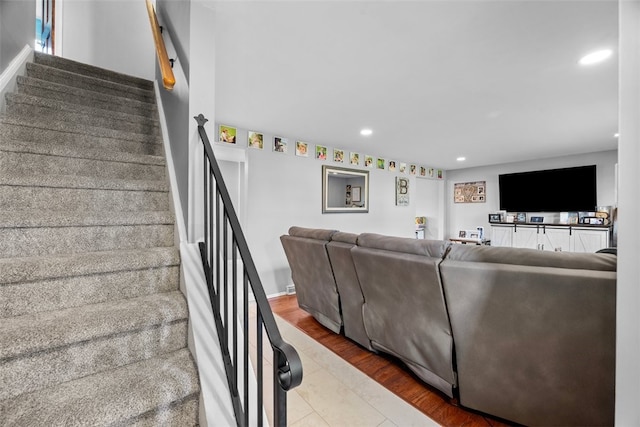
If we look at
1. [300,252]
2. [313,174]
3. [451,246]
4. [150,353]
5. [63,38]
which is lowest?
[150,353]

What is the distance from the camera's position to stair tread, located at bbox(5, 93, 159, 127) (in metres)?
1.96

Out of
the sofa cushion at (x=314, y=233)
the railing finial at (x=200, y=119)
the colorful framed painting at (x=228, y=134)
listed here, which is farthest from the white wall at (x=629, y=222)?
the colorful framed painting at (x=228, y=134)

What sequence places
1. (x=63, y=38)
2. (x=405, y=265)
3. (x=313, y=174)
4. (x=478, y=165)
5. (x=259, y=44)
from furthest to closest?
(x=478, y=165) < (x=313, y=174) < (x=63, y=38) < (x=259, y=44) < (x=405, y=265)

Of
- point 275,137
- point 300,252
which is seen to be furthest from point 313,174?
point 300,252

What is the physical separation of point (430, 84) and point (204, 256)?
2.29 m

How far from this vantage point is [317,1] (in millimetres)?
1545

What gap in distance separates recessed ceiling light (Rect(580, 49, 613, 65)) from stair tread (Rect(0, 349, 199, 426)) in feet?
10.2

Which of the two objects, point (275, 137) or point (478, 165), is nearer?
point (275, 137)

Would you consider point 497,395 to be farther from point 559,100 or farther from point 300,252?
point 559,100

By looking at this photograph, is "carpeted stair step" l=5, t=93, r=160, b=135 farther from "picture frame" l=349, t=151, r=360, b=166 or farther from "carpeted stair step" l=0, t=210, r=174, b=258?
"picture frame" l=349, t=151, r=360, b=166

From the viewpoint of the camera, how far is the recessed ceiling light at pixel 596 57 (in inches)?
76.2

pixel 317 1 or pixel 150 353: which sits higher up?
pixel 317 1

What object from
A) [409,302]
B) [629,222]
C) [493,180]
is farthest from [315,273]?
[493,180]

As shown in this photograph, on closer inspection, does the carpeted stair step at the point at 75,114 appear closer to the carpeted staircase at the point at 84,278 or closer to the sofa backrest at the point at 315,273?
the carpeted staircase at the point at 84,278
